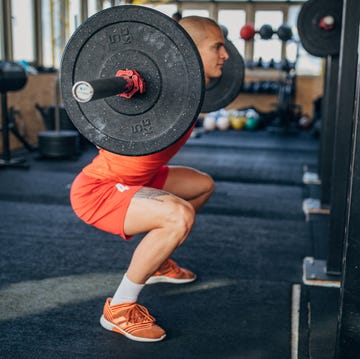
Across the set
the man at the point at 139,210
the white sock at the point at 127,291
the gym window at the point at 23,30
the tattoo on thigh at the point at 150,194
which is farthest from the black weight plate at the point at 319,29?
the gym window at the point at 23,30

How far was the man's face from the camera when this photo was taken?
174cm

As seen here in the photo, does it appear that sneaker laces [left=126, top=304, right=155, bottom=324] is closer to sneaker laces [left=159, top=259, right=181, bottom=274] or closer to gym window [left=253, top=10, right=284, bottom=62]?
sneaker laces [left=159, top=259, right=181, bottom=274]

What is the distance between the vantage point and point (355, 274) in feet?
4.36

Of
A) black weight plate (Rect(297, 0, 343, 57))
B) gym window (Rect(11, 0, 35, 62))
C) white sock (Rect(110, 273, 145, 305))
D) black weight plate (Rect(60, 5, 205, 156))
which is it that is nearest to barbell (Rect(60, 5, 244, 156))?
black weight plate (Rect(60, 5, 205, 156))

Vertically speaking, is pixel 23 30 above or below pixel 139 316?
above

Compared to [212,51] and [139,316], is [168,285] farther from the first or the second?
[212,51]

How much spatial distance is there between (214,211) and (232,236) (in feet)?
1.79

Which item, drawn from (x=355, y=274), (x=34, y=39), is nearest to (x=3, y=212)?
(x=355, y=274)

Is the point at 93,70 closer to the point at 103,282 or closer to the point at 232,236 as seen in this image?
the point at 103,282

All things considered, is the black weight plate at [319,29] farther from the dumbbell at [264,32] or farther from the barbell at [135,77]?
the barbell at [135,77]

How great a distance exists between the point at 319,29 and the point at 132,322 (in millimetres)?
2154

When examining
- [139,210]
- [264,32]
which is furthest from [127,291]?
[264,32]

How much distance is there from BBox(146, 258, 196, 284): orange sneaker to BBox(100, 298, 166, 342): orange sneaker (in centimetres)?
38

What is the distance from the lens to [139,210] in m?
1.73
